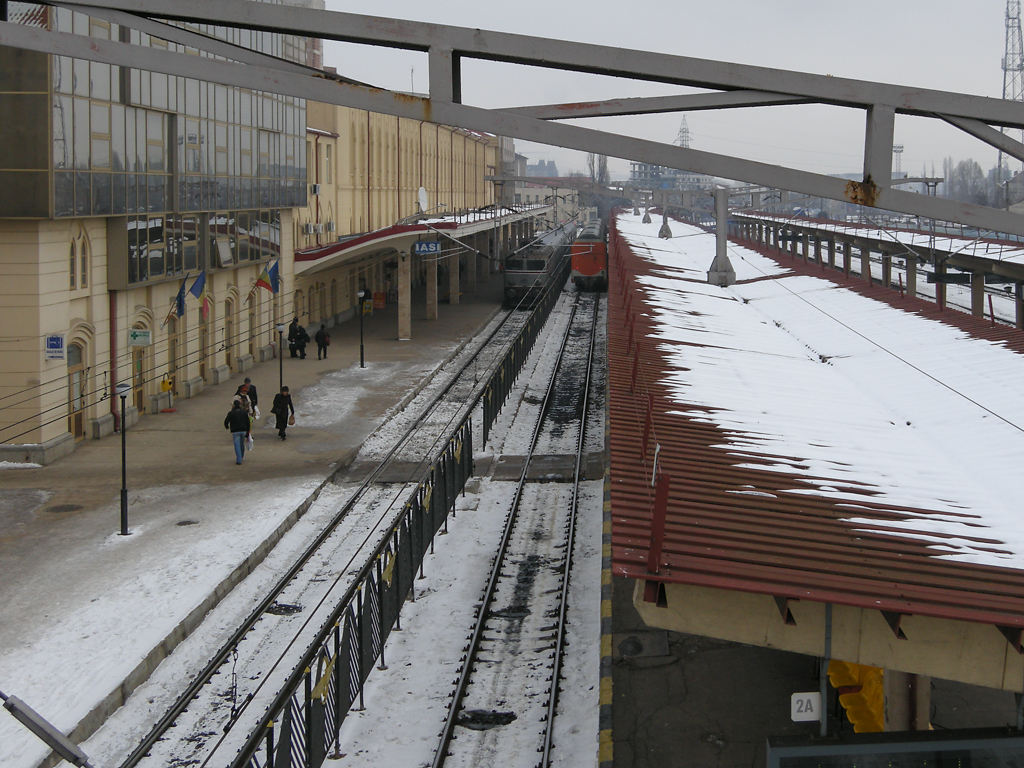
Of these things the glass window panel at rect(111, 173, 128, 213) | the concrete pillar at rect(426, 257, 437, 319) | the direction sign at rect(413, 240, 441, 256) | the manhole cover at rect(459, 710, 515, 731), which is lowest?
the manhole cover at rect(459, 710, 515, 731)

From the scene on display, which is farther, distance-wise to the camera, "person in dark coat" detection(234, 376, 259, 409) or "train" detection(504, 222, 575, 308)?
"train" detection(504, 222, 575, 308)

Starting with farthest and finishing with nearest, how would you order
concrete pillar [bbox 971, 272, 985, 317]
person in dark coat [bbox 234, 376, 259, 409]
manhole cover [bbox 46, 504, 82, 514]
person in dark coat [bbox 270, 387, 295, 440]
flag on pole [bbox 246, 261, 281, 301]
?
concrete pillar [bbox 971, 272, 985, 317] < flag on pole [bbox 246, 261, 281, 301] < person in dark coat [bbox 270, 387, 295, 440] < person in dark coat [bbox 234, 376, 259, 409] < manhole cover [bbox 46, 504, 82, 514]

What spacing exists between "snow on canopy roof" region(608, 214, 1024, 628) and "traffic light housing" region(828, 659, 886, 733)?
1.19 metres

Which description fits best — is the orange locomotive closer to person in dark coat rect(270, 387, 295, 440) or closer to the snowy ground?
the snowy ground

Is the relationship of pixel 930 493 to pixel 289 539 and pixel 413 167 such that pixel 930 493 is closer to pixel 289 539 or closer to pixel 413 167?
pixel 289 539

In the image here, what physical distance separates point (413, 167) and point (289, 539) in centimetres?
4949

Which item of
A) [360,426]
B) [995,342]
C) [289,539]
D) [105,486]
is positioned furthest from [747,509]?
[360,426]

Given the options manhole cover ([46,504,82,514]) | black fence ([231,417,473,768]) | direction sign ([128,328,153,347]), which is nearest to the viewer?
black fence ([231,417,473,768])

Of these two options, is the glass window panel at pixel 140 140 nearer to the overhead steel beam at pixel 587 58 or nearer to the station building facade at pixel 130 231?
the station building facade at pixel 130 231

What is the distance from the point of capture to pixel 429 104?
22.0 ft

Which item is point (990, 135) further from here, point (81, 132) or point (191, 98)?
point (191, 98)

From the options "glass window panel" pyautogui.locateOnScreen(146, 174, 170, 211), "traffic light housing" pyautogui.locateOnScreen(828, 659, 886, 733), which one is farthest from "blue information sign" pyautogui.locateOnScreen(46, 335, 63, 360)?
"traffic light housing" pyautogui.locateOnScreen(828, 659, 886, 733)

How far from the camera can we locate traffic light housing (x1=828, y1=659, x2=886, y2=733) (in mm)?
9102

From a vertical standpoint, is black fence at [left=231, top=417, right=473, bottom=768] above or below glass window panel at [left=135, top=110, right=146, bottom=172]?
below
